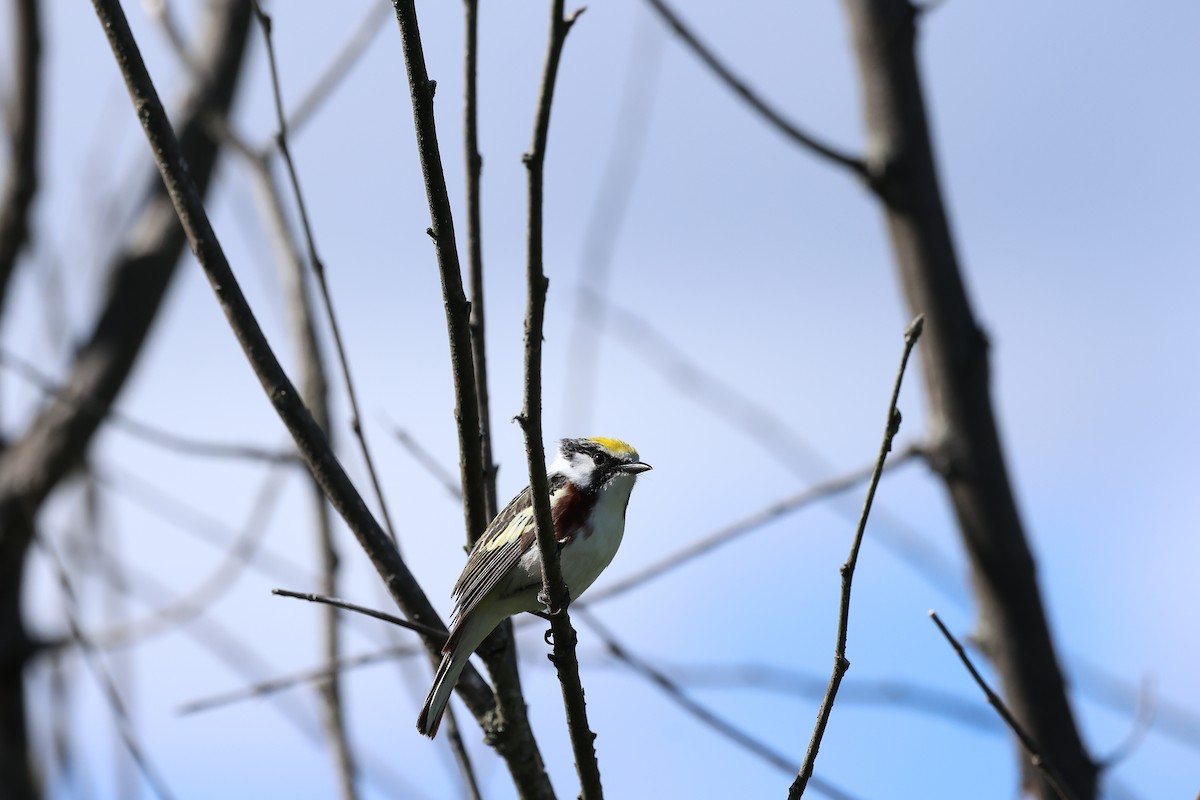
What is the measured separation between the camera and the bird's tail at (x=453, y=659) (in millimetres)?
3123

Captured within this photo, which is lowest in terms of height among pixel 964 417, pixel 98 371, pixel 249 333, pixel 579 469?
pixel 249 333

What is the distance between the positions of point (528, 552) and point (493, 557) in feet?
0.34

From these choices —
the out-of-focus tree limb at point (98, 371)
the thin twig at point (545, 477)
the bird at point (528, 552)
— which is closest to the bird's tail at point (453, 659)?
the bird at point (528, 552)

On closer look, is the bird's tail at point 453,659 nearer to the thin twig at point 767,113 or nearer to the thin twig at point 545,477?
the thin twig at point 545,477

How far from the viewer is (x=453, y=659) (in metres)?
3.12

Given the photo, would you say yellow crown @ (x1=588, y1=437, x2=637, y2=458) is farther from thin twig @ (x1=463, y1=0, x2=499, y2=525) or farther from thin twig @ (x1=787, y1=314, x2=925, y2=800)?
thin twig @ (x1=787, y1=314, x2=925, y2=800)

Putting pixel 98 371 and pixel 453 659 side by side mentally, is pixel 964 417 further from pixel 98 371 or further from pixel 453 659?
pixel 98 371

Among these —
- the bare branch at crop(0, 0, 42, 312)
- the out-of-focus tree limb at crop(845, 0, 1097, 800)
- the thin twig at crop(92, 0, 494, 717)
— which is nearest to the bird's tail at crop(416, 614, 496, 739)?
the thin twig at crop(92, 0, 494, 717)

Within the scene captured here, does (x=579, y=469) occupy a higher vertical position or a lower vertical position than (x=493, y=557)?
higher

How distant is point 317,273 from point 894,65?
2.16m

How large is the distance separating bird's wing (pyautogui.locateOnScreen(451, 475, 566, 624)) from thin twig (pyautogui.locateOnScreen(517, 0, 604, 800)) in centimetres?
63

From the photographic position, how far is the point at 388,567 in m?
2.90

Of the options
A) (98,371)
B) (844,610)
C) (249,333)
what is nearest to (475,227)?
(249,333)

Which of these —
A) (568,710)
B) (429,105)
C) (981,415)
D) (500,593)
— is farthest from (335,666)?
(981,415)
